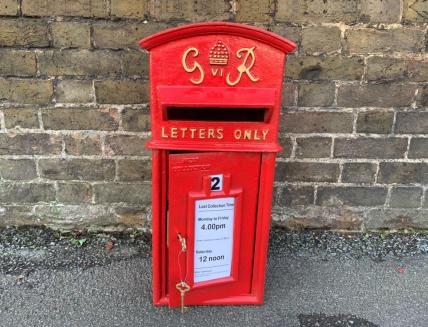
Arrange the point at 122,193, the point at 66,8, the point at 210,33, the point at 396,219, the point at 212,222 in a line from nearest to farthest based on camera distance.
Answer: the point at 210,33, the point at 212,222, the point at 66,8, the point at 122,193, the point at 396,219

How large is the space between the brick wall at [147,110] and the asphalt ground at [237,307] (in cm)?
15

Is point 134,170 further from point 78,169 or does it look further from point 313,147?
point 313,147

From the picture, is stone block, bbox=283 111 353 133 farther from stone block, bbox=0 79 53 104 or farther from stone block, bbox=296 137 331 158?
stone block, bbox=0 79 53 104

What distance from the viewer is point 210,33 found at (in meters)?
1.80

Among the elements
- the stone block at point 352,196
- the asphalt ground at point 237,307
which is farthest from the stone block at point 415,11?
the asphalt ground at point 237,307

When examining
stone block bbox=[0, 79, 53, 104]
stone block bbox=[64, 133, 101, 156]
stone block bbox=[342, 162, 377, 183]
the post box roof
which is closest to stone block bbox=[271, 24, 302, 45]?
the post box roof

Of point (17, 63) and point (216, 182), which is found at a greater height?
point (17, 63)

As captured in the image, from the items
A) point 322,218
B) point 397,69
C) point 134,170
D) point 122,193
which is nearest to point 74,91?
point 134,170

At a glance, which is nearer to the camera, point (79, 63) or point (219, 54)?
point (219, 54)

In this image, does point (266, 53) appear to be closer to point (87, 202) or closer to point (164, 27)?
point (164, 27)

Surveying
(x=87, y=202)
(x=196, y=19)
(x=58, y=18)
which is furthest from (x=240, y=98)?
(x=87, y=202)

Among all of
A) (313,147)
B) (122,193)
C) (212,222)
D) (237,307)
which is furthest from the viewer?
(122,193)

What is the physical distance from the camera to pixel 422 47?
2555 millimetres

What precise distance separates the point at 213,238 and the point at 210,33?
987mm
